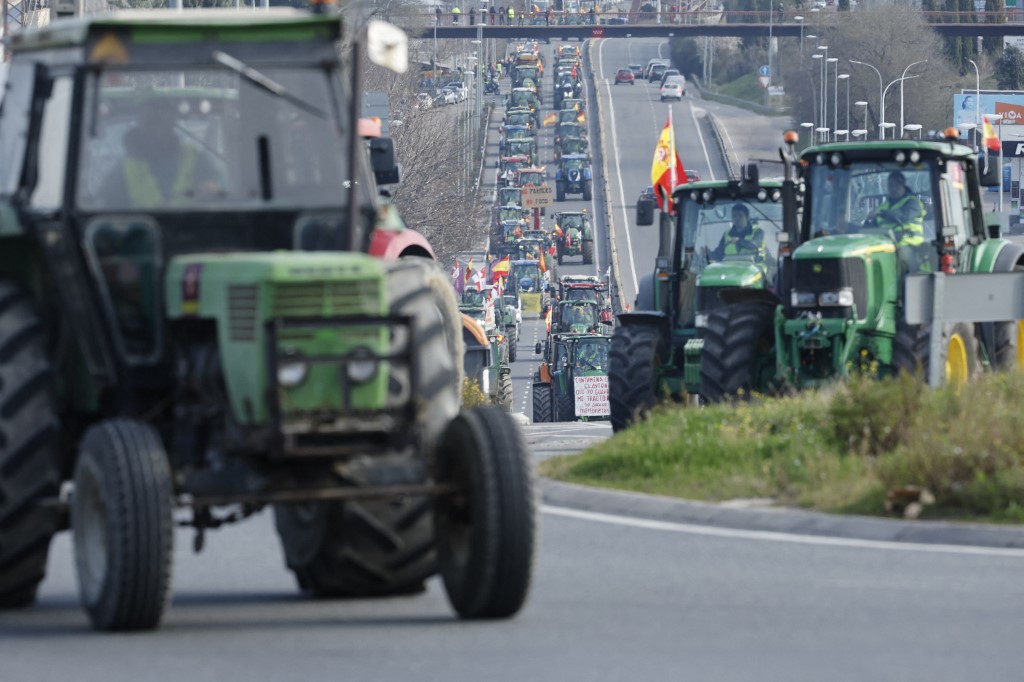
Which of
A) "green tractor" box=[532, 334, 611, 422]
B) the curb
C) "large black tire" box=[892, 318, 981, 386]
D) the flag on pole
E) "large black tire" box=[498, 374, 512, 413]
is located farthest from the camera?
"large black tire" box=[498, 374, 512, 413]

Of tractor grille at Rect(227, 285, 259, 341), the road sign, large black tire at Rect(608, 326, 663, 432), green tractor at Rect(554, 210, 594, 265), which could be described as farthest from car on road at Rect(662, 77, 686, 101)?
tractor grille at Rect(227, 285, 259, 341)

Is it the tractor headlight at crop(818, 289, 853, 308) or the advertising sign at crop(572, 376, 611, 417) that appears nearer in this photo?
the tractor headlight at crop(818, 289, 853, 308)

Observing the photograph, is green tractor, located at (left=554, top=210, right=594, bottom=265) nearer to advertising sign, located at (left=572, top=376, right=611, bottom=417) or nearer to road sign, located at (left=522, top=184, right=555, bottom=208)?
road sign, located at (left=522, top=184, right=555, bottom=208)

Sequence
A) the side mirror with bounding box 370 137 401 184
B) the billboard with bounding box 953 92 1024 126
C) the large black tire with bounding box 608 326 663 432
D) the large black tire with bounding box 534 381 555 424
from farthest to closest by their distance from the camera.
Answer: the billboard with bounding box 953 92 1024 126
the large black tire with bounding box 534 381 555 424
the large black tire with bounding box 608 326 663 432
the side mirror with bounding box 370 137 401 184

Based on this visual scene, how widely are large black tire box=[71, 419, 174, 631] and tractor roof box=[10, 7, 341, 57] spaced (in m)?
1.83

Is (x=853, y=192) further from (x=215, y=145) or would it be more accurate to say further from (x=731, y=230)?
(x=215, y=145)

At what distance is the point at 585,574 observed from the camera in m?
12.6

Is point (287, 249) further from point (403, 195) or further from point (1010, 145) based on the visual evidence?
point (1010, 145)

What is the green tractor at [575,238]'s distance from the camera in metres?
103

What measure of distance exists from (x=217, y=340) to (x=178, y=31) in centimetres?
152

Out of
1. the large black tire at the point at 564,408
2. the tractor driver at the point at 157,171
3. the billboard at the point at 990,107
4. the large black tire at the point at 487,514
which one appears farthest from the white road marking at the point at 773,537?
the billboard at the point at 990,107

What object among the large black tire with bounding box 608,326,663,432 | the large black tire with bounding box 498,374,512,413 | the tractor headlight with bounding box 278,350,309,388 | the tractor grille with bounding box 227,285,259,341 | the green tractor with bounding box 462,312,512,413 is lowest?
the large black tire with bounding box 498,374,512,413

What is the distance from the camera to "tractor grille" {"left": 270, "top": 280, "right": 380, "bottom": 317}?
9766 mm

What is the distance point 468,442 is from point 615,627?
44.3 inches
